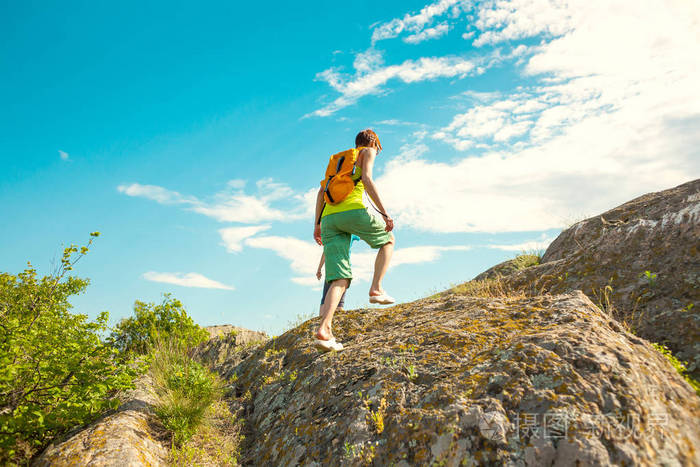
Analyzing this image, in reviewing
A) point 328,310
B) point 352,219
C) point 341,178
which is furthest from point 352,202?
point 328,310

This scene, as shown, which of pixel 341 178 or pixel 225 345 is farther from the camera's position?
pixel 225 345

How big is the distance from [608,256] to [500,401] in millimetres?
3543

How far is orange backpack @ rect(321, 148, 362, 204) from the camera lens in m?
4.94

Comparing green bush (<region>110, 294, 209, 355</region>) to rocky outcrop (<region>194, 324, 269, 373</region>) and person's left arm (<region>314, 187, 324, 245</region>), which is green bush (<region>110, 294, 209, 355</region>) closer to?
rocky outcrop (<region>194, 324, 269, 373</region>)

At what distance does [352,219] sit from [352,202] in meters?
0.21

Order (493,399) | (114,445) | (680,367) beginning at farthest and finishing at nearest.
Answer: (114,445) < (680,367) < (493,399)

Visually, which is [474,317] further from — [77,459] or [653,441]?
[77,459]

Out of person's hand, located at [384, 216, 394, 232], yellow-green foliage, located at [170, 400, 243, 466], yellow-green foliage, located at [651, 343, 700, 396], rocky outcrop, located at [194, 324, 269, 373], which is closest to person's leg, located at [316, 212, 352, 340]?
person's hand, located at [384, 216, 394, 232]

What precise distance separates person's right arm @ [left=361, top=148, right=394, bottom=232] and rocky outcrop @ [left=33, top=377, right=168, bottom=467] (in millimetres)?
3526

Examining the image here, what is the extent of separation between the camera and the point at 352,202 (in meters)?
4.92

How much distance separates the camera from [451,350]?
3.70m

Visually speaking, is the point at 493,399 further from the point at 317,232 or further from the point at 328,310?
the point at 317,232

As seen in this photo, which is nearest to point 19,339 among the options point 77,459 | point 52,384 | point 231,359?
point 52,384

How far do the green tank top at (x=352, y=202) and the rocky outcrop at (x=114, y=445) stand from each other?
307 centimetres
